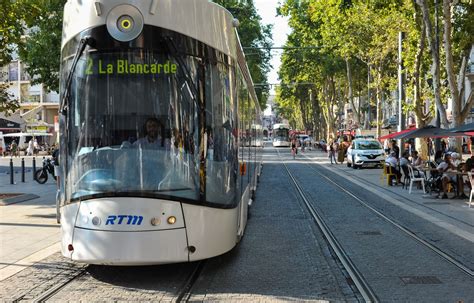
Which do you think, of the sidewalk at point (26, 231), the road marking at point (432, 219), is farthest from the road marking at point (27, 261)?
the road marking at point (432, 219)

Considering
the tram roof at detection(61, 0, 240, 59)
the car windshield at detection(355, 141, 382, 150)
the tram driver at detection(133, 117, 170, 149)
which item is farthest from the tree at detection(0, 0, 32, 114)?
the car windshield at detection(355, 141, 382, 150)

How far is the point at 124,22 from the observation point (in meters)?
6.92

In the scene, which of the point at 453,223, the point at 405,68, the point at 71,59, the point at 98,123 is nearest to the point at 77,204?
the point at 98,123

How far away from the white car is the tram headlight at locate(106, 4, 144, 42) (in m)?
29.7

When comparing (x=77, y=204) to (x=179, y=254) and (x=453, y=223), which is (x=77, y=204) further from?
(x=453, y=223)

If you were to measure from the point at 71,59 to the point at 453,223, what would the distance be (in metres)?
9.01

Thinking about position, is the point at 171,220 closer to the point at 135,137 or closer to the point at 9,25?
the point at 135,137

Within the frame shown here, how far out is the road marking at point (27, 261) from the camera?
26.1 feet

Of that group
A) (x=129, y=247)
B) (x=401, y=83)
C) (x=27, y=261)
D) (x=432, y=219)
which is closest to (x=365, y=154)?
(x=401, y=83)

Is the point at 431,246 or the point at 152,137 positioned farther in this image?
the point at 431,246

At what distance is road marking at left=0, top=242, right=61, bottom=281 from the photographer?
313 inches

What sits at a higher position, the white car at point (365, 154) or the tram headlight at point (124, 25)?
the tram headlight at point (124, 25)

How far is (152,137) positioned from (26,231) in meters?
5.76

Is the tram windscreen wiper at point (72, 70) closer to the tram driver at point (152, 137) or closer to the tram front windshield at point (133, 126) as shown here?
the tram front windshield at point (133, 126)
